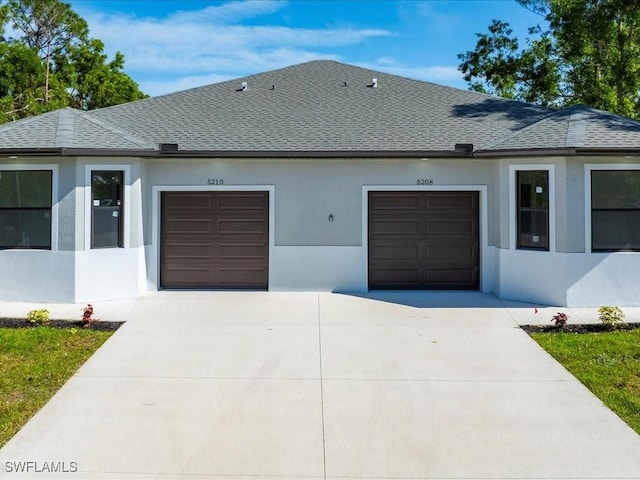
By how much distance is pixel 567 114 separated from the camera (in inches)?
447

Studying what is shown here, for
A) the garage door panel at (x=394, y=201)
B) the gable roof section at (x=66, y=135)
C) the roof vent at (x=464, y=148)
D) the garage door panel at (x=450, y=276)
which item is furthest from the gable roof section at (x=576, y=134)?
the gable roof section at (x=66, y=135)

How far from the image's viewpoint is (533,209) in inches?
416

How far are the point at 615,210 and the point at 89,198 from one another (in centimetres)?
1043

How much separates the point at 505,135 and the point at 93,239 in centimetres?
907

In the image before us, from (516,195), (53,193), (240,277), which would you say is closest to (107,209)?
(53,193)

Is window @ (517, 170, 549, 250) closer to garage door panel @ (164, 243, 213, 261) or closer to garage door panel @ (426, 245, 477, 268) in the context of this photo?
garage door panel @ (426, 245, 477, 268)

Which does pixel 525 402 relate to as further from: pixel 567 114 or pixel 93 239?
pixel 93 239

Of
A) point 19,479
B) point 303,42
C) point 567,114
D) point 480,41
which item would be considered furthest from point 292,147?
point 480,41

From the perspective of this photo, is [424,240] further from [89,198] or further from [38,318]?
[38,318]

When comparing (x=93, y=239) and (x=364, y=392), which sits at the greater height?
(x=93, y=239)

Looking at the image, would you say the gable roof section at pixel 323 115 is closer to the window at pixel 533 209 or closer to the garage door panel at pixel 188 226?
the window at pixel 533 209

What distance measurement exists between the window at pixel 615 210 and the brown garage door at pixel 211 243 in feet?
22.2

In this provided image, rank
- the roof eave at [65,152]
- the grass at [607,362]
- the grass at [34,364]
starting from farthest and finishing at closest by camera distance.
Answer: the roof eave at [65,152] → the grass at [607,362] → the grass at [34,364]

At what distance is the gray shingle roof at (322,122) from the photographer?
10523 millimetres
